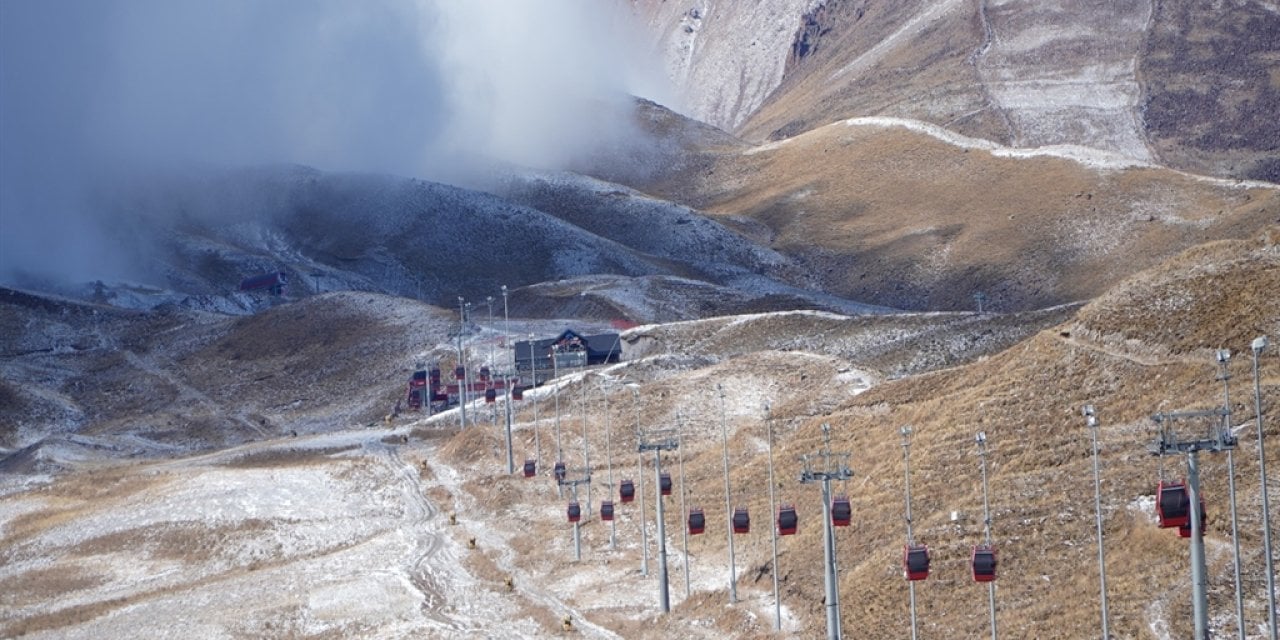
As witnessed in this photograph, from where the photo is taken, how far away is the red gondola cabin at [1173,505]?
36938 millimetres

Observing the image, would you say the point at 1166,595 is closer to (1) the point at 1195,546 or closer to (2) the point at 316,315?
(1) the point at 1195,546

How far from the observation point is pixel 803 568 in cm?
5662

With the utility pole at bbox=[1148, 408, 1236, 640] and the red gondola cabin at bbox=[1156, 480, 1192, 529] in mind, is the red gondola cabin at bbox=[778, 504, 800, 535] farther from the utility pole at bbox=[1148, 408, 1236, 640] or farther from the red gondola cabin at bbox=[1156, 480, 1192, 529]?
the utility pole at bbox=[1148, 408, 1236, 640]

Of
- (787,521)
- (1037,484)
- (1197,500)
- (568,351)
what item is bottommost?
(787,521)

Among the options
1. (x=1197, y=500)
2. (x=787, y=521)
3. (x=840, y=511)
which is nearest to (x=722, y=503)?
(x=787, y=521)

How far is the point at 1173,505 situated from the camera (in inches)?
1458

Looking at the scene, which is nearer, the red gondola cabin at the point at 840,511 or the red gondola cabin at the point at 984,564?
the red gondola cabin at the point at 984,564

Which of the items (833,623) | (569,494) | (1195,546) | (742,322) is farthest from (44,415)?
(1195,546)

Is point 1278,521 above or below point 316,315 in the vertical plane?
below

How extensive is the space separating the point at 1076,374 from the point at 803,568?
1329 centimetres

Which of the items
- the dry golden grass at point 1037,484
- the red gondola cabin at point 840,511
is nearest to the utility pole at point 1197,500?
the dry golden grass at point 1037,484

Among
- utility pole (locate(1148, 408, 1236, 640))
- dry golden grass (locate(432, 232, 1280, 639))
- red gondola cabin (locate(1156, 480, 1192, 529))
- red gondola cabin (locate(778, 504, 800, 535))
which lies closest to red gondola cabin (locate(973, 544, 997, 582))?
dry golden grass (locate(432, 232, 1280, 639))

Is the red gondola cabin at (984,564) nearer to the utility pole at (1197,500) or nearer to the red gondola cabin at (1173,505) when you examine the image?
the red gondola cabin at (1173,505)

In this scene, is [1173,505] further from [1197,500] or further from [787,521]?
[787,521]
